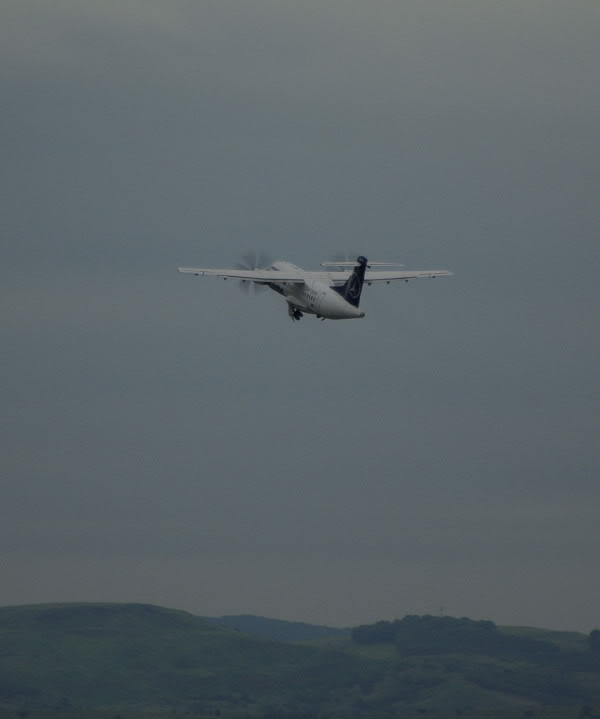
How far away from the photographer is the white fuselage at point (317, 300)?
13850 centimetres

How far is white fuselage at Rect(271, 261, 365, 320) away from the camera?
454ft

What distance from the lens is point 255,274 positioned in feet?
496

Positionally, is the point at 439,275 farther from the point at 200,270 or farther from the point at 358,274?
the point at 200,270

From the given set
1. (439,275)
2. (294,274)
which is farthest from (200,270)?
(439,275)

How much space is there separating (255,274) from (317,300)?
12.2 meters

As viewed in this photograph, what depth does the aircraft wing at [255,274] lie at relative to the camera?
145875 mm

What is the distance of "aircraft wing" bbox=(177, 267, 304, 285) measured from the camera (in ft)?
479

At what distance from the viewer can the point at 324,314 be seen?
462 feet

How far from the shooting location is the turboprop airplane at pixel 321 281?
14000cm

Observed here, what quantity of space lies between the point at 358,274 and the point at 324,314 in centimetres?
524

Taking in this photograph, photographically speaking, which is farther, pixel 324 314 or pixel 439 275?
pixel 439 275

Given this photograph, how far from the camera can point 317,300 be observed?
464ft

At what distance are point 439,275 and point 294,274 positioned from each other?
16.6 m

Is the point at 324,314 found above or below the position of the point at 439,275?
below
